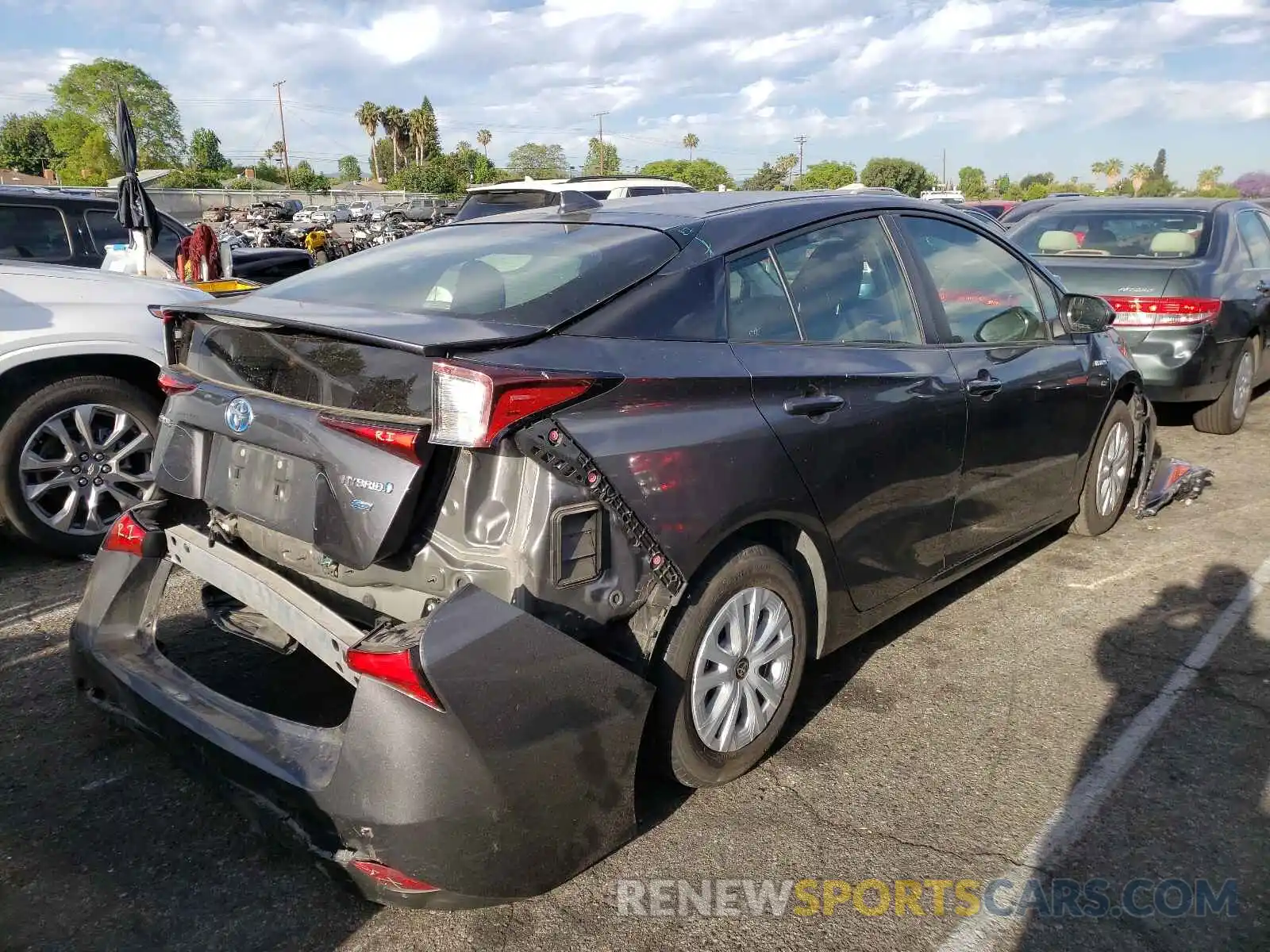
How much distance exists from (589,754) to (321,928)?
772 millimetres

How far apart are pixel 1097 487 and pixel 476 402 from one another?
3.88 metres

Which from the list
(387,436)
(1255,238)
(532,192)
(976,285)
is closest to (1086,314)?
(976,285)

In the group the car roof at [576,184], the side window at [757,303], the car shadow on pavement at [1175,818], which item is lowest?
the car shadow on pavement at [1175,818]

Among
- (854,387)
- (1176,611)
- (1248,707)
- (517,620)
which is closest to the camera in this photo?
(517,620)

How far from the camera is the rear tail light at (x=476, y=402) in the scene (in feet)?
7.41

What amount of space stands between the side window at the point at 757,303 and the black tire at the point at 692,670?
657 millimetres

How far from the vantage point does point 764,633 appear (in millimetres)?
2980

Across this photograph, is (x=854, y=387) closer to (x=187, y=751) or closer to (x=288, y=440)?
(x=288, y=440)

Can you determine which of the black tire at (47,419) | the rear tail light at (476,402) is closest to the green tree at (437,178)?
the black tire at (47,419)

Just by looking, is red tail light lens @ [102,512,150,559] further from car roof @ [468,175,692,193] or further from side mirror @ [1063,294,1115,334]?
car roof @ [468,175,692,193]

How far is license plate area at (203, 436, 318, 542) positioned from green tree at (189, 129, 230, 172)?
113054 mm

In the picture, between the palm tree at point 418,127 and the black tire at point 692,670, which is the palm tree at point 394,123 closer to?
the palm tree at point 418,127

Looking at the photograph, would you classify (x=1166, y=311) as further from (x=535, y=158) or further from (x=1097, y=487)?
(x=535, y=158)

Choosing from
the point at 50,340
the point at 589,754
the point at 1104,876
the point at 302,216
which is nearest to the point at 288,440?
the point at 589,754
